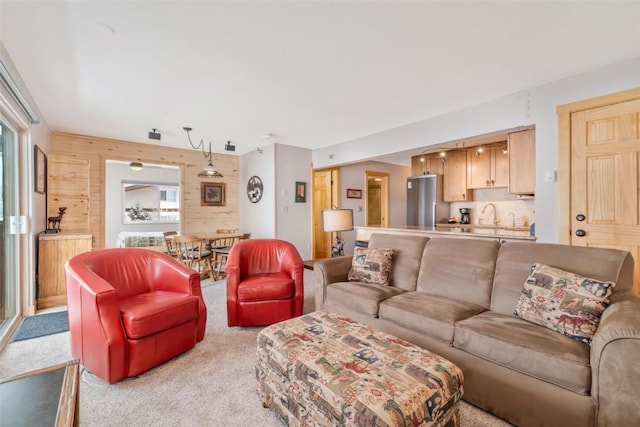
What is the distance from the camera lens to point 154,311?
2033 millimetres

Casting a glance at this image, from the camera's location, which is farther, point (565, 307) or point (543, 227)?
point (543, 227)

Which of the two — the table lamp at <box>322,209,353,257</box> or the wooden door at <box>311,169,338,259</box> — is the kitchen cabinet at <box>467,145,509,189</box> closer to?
the wooden door at <box>311,169,338,259</box>

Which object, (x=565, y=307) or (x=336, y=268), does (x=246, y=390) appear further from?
(x=565, y=307)

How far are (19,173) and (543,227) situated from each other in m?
5.47

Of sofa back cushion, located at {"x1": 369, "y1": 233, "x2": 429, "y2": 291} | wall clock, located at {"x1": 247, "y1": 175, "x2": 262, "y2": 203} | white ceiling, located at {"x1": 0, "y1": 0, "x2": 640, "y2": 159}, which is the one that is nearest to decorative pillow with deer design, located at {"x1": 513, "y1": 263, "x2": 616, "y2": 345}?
sofa back cushion, located at {"x1": 369, "y1": 233, "x2": 429, "y2": 291}

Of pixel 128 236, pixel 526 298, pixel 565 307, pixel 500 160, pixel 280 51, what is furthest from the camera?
pixel 128 236

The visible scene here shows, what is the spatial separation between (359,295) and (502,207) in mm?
4257

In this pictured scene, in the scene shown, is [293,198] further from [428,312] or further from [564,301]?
[564,301]

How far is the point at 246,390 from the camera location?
1861mm

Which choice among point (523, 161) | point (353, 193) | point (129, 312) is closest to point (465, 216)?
point (353, 193)

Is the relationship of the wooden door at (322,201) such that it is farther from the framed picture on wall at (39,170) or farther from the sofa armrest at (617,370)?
the sofa armrest at (617,370)

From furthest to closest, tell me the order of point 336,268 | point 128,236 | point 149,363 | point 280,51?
point 128,236, point 336,268, point 280,51, point 149,363

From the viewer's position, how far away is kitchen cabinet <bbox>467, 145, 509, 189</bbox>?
197 inches

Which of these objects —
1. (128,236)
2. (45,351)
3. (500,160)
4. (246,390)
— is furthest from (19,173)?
(500,160)
